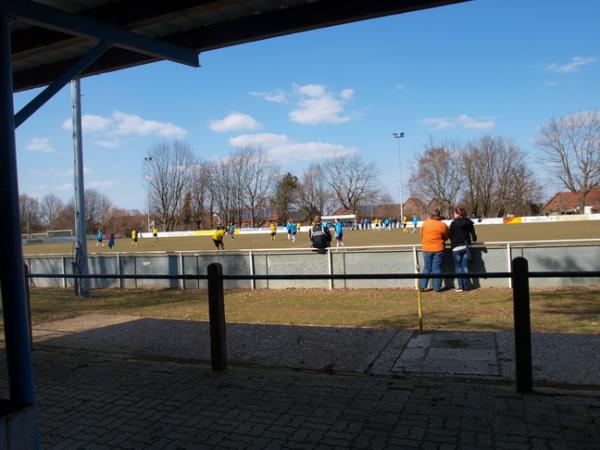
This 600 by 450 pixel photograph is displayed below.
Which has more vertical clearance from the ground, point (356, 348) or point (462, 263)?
point (462, 263)

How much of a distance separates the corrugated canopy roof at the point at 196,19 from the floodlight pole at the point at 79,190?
8813 mm

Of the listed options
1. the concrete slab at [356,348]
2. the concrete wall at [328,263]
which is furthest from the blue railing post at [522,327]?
the concrete wall at [328,263]

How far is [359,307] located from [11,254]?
7.66m

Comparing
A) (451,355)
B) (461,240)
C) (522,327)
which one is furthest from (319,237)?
(522,327)

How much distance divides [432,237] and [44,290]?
39.4 feet

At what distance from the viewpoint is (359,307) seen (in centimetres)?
999

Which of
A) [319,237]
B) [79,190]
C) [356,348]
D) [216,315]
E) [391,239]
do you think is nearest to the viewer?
[216,315]

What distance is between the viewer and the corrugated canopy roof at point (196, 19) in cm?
424

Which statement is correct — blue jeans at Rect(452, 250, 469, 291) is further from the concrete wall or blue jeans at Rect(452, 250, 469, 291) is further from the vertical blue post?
the vertical blue post

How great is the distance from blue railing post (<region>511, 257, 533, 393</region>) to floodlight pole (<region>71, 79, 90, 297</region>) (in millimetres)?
11946

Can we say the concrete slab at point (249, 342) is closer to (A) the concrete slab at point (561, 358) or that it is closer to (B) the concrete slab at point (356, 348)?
(B) the concrete slab at point (356, 348)

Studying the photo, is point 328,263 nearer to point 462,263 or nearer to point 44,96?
point 462,263

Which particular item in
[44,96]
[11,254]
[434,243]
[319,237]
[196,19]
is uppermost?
[196,19]

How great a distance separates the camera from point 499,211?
90.0m
